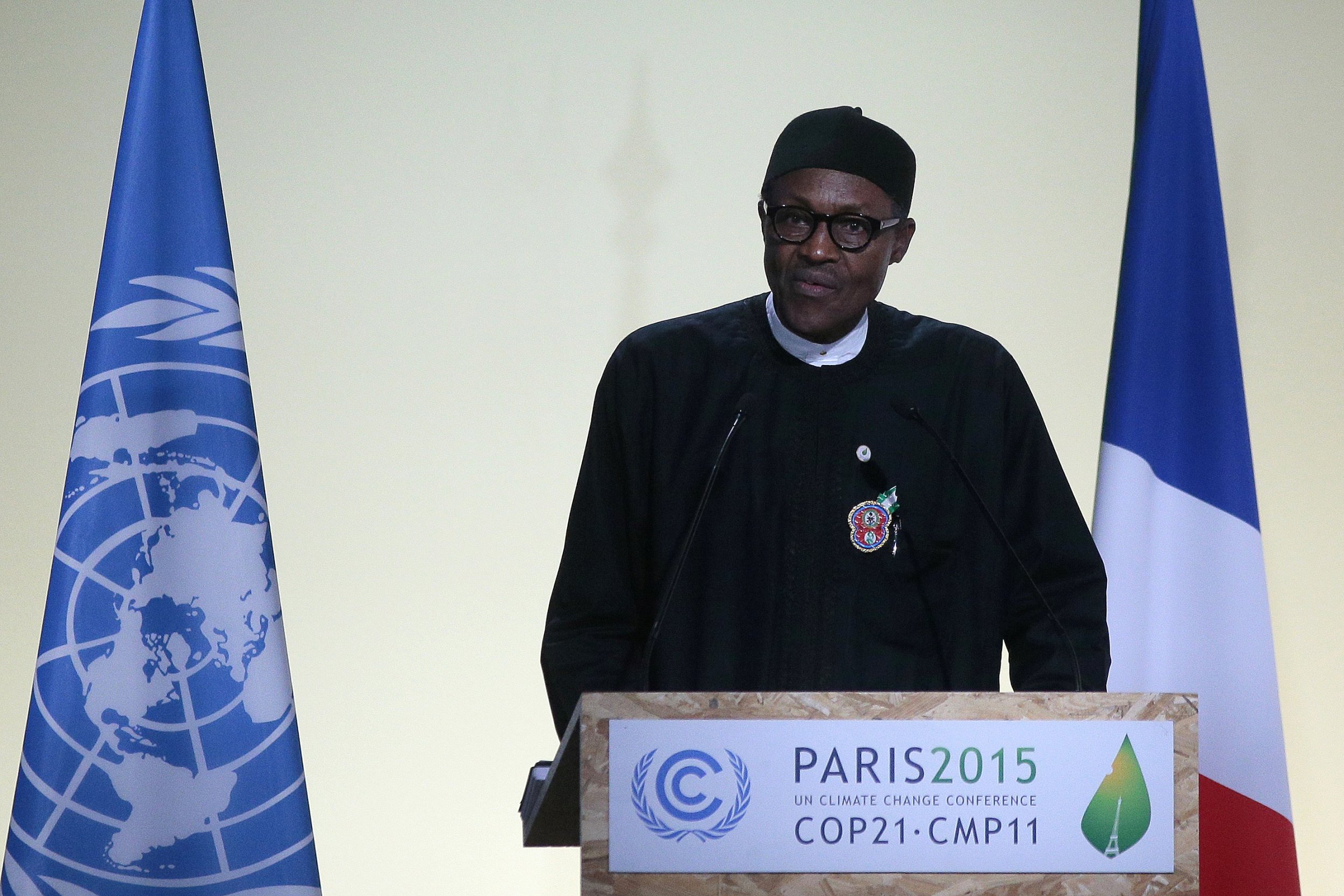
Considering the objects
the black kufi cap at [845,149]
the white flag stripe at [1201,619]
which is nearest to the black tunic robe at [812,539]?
the black kufi cap at [845,149]

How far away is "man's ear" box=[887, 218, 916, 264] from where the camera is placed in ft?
6.77

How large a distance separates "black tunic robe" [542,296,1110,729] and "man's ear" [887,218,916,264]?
151 millimetres

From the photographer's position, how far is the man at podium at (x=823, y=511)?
2.00m

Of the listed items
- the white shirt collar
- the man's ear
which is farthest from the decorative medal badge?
the man's ear

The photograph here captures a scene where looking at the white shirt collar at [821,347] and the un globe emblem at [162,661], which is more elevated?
the white shirt collar at [821,347]

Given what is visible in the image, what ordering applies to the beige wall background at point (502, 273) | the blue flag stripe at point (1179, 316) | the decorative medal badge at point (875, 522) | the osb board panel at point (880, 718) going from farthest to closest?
the beige wall background at point (502, 273) → the blue flag stripe at point (1179, 316) → the decorative medal badge at point (875, 522) → the osb board panel at point (880, 718)

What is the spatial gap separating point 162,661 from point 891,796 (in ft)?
5.15

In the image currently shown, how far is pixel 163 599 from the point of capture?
2.38m

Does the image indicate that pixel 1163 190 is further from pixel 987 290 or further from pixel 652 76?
pixel 652 76

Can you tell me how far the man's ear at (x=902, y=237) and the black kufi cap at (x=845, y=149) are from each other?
39 mm

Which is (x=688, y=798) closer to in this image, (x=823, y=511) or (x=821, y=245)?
(x=823, y=511)

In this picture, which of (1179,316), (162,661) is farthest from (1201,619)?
(162,661)

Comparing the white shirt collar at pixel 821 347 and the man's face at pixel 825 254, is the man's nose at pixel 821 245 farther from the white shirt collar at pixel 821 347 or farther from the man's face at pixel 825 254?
the white shirt collar at pixel 821 347

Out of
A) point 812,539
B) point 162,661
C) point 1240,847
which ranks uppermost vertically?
point 812,539
